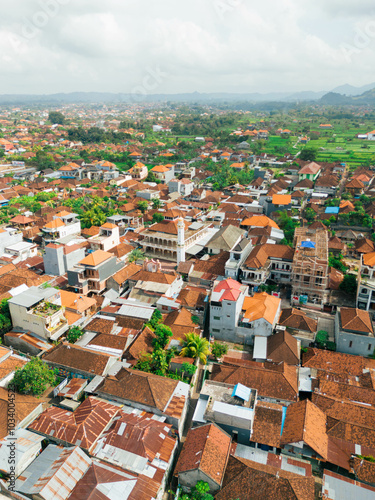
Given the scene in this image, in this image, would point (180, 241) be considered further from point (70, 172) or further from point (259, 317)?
point (70, 172)

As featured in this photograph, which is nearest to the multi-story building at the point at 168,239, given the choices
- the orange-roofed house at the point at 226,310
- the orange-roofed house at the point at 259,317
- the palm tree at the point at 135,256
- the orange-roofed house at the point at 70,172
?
the palm tree at the point at 135,256

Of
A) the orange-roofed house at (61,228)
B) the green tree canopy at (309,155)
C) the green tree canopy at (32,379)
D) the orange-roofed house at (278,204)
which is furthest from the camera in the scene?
the green tree canopy at (309,155)

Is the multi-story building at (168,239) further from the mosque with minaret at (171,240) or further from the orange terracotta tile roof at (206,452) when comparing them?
the orange terracotta tile roof at (206,452)

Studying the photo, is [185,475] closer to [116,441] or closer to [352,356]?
[116,441]

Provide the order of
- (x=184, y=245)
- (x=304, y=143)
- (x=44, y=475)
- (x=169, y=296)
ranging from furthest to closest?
1. (x=304, y=143)
2. (x=184, y=245)
3. (x=169, y=296)
4. (x=44, y=475)

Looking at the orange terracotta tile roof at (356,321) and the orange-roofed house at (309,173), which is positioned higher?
the orange-roofed house at (309,173)

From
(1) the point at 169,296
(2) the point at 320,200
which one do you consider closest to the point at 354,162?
(2) the point at 320,200

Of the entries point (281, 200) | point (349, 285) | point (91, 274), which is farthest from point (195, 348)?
point (281, 200)
